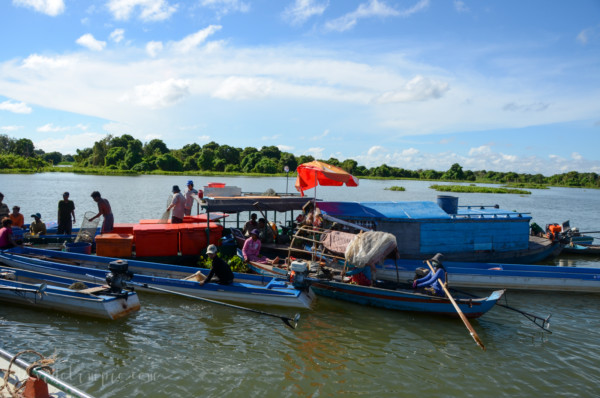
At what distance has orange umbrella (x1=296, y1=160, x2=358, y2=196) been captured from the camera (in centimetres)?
1522

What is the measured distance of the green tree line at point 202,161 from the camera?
104 meters

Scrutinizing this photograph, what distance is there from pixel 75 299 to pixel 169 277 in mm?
3098

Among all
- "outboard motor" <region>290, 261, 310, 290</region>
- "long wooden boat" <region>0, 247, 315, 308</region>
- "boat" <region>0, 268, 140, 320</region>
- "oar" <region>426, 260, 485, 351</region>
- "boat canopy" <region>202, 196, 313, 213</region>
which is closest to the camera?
"oar" <region>426, 260, 485, 351</region>

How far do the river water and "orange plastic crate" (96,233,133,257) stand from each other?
217cm

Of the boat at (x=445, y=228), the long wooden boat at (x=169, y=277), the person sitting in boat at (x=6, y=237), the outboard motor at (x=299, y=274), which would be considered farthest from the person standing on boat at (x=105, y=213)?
the boat at (x=445, y=228)

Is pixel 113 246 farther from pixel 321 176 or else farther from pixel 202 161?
pixel 202 161

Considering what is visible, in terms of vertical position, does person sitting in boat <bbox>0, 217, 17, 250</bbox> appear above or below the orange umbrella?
below

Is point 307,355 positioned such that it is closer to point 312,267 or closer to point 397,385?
point 397,385

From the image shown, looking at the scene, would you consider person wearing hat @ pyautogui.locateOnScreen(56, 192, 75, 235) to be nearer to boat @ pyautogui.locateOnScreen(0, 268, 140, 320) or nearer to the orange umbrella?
boat @ pyautogui.locateOnScreen(0, 268, 140, 320)

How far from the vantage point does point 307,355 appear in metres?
9.21

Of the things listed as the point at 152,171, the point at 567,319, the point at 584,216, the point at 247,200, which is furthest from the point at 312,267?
the point at 152,171

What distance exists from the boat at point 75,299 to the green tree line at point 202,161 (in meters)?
88.7

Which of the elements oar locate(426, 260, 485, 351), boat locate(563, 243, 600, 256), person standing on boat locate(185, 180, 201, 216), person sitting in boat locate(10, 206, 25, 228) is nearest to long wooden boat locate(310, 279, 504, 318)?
oar locate(426, 260, 485, 351)

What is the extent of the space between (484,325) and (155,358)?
846 cm
